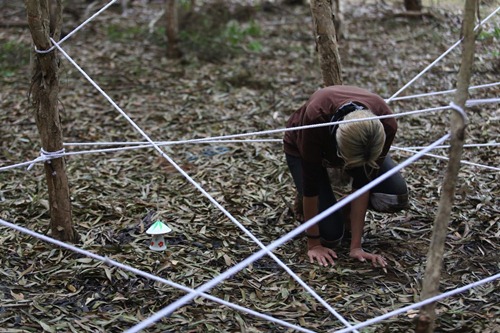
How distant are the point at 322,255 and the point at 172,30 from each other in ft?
12.1

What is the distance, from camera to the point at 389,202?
9.64 ft

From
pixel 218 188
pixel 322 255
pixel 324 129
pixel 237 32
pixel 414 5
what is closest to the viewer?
pixel 324 129

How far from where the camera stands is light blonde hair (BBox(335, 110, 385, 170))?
2346 mm

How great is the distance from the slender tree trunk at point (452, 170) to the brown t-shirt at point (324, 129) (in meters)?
0.68

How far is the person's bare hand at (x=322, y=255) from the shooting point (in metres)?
2.87

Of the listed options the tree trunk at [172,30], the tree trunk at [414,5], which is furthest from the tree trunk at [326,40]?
the tree trunk at [414,5]

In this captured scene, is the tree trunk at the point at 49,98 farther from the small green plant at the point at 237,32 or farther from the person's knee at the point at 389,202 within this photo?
the small green plant at the point at 237,32

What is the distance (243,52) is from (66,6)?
103 inches

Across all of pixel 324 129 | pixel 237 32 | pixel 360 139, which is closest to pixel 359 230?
pixel 324 129

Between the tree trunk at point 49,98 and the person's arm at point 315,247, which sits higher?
the tree trunk at point 49,98

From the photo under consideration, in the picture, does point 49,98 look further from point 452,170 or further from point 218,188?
point 452,170

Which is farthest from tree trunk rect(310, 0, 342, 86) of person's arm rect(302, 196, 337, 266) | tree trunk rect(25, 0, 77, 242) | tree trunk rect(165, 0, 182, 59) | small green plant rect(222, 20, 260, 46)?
small green plant rect(222, 20, 260, 46)

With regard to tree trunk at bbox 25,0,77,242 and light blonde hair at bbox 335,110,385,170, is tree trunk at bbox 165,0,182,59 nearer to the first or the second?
tree trunk at bbox 25,0,77,242

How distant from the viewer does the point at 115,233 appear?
3.15 meters
